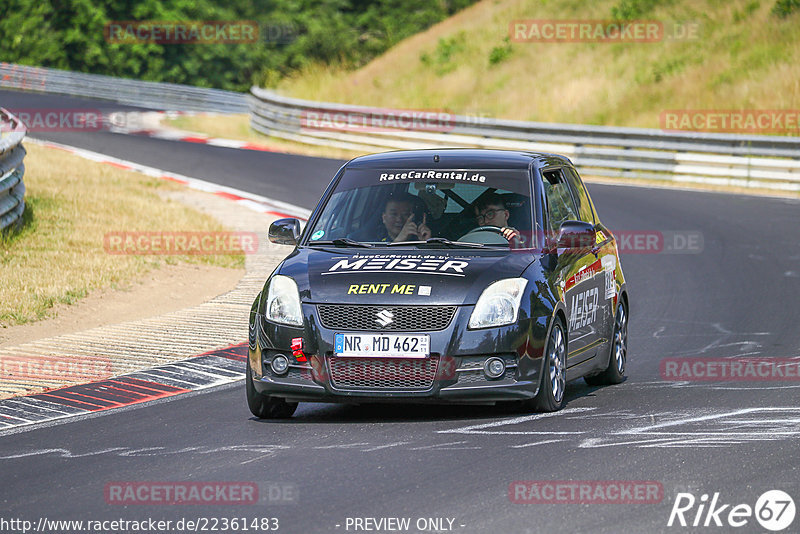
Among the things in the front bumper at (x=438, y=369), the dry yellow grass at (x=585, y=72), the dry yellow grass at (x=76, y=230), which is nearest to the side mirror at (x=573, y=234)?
the front bumper at (x=438, y=369)

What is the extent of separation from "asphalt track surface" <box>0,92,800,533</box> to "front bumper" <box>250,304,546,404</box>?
0.71 feet

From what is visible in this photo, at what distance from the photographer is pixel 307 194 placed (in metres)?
23.4

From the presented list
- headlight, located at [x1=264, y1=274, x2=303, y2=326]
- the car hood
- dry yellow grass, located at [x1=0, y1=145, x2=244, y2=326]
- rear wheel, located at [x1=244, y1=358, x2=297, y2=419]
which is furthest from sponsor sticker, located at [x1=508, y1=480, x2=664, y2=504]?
dry yellow grass, located at [x1=0, y1=145, x2=244, y2=326]

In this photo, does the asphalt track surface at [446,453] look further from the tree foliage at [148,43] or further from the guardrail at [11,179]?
the tree foliage at [148,43]

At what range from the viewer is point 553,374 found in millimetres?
8406

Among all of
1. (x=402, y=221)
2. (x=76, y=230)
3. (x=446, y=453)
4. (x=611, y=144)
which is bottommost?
(x=446, y=453)

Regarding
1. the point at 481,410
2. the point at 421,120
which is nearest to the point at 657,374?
the point at 481,410

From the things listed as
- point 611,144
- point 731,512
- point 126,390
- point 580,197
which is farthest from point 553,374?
point 611,144

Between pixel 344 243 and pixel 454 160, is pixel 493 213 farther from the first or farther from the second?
pixel 344 243

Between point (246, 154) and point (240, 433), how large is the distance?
22.1 metres

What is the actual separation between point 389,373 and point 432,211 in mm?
1548

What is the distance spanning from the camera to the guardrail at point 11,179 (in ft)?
51.6

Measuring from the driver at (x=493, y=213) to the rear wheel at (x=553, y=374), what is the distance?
0.80m

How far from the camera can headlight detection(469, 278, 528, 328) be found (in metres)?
7.92
